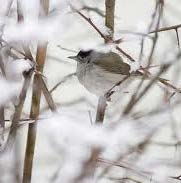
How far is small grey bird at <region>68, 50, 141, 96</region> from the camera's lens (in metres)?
1.76

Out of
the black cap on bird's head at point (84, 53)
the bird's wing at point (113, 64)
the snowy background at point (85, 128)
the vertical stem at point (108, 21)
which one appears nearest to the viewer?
the snowy background at point (85, 128)

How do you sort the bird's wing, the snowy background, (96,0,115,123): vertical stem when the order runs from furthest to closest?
the bird's wing
(96,0,115,123): vertical stem
the snowy background

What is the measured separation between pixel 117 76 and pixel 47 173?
116 centimetres

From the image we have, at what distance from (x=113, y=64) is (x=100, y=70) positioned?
0.28 feet

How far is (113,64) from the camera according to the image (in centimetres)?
177

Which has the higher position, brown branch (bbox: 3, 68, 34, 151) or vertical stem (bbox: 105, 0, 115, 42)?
vertical stem (bbox: 105, 0, 115, 42)

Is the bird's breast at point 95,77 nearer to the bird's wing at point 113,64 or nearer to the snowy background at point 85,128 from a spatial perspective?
the bird's wing at point 113,64

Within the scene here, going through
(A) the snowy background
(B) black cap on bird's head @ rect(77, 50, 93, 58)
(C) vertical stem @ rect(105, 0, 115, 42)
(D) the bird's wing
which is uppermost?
(C) vertical stem @ rect(105, 0, 115, 42)

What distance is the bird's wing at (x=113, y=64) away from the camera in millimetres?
1752

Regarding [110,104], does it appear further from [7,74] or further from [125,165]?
[125,165]

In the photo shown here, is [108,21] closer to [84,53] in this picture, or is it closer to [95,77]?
[84,53]

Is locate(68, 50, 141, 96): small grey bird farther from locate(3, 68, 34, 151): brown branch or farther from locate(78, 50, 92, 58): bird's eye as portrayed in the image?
locate(3, 68, 34, 151): brown branch

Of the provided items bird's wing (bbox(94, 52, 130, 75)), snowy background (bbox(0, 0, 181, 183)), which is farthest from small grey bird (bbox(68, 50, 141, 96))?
snowy background (bbox(0, 0, 181, 183))

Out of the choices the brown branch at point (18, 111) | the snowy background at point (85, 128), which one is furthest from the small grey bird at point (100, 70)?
the brown branch at point (18, 111)
